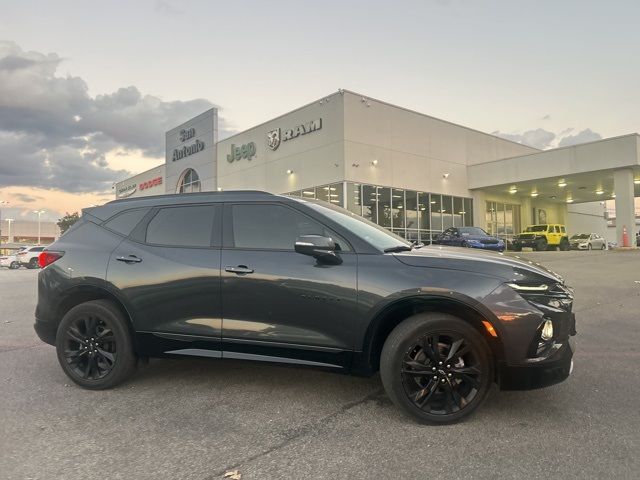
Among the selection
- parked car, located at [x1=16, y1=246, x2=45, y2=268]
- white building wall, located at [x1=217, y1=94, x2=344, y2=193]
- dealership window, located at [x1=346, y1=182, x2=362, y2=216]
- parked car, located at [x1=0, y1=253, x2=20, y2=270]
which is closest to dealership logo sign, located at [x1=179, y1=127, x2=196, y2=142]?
white building wall, located at [x1=217, y1=94, x2=344, y2=193]

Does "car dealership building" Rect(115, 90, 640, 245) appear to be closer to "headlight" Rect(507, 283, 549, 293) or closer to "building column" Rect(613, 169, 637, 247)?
"building column" Rect(613, 169, 637, 247)

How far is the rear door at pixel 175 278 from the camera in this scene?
3.94 m

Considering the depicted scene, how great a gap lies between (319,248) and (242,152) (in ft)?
97.1

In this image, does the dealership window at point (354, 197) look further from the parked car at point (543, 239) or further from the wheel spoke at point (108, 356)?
the wheel spoke at point (108, 356)

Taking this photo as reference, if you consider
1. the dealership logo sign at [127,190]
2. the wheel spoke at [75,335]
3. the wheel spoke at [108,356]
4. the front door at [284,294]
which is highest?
the dealership logo sign at [127,190]

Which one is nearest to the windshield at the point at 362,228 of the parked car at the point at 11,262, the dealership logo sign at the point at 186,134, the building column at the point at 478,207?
the building column at the point at 478,207

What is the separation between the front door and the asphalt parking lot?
50cm

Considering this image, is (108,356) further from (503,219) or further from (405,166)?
(503,219)

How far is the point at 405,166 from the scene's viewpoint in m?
27.7

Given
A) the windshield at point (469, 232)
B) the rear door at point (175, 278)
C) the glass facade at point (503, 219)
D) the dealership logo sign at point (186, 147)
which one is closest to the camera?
the rear door at point (175, 278)

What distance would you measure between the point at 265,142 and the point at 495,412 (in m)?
27.7

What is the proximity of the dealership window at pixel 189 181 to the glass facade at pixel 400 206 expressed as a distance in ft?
43.0

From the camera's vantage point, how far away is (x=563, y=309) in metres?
3.42

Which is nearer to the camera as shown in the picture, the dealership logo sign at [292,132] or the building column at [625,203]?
the building column at [625,203]
